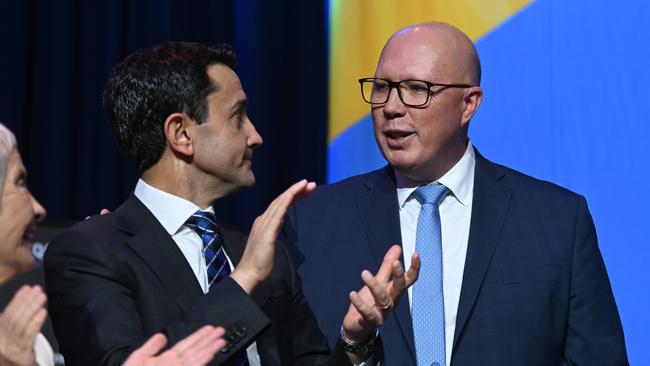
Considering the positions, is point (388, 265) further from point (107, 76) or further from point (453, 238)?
point (107, 76)

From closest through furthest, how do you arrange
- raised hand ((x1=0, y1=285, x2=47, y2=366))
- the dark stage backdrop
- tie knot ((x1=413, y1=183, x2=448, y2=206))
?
1. raised hand ((x1=0, y1=285, x2=47, y2=366))
2. tie knot ((x1=413, y1=183, x2=448, y2=206))
3. the dark stage backdrop

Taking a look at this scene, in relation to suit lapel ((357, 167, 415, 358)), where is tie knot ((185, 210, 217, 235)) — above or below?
above

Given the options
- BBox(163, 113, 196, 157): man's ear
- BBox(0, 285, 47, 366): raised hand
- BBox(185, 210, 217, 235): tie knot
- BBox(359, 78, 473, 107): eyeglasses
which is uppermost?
BBox(359, 78, 473, 107): eyeglasses

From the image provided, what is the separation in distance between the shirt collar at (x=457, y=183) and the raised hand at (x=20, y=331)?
3.91ft

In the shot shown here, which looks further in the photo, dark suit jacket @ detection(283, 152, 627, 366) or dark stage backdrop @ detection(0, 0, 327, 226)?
dark stage backdrop @ detection(0, 0, 327, 226)

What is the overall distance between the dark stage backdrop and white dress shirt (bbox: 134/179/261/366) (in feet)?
5.52

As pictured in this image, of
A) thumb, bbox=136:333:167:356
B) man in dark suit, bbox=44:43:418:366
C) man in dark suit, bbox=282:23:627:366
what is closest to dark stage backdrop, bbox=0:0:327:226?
man in dark suit, bbox=282:23:627:366

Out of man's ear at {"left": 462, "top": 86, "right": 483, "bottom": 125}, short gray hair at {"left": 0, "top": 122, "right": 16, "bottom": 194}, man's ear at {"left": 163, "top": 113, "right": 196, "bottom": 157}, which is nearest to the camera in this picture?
short gray hair at {"left": 0, "top": 122, "right": 16, "bottom": 194}

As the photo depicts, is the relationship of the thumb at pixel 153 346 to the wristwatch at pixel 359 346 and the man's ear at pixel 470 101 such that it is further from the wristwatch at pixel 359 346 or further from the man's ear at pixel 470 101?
the man's ear at pixel 470 101

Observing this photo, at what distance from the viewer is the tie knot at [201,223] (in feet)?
7.38

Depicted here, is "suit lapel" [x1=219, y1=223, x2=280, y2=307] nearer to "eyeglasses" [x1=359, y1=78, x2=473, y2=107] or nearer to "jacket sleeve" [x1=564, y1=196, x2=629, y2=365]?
"eyeglasses" [x1=359, y1=78, x2=473, y2=107]

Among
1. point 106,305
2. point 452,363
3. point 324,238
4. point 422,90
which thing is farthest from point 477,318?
point 106,305

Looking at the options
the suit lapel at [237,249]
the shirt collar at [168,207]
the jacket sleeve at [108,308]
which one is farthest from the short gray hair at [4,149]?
the suit lapel at [237,249]

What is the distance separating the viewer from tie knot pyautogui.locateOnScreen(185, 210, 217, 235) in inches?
88.6
